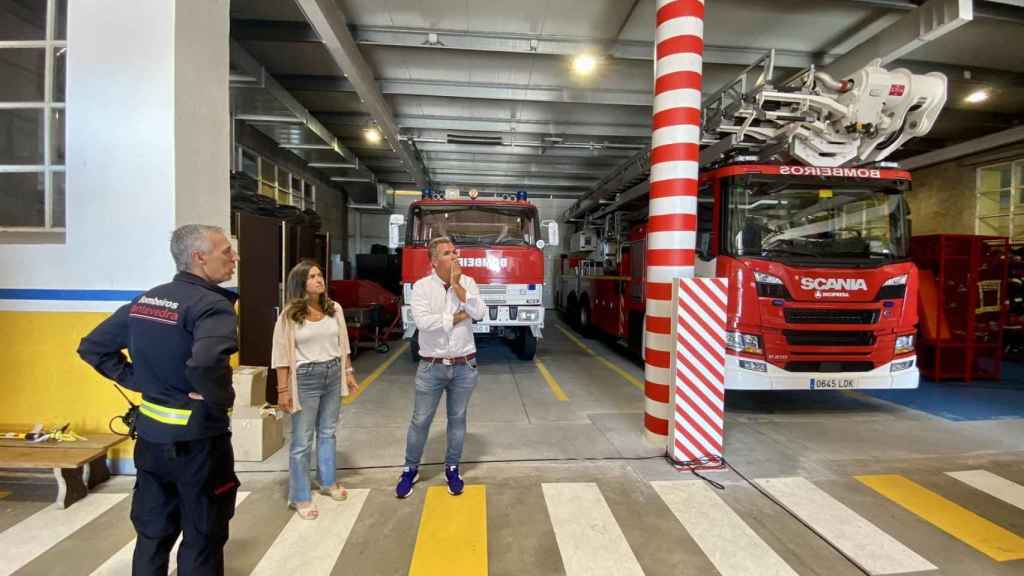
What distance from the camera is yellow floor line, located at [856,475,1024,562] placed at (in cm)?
306

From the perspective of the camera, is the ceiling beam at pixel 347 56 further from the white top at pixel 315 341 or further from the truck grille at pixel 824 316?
the truck grille at pixel 824 316

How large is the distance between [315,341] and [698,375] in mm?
3135

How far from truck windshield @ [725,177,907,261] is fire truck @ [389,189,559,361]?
313cm

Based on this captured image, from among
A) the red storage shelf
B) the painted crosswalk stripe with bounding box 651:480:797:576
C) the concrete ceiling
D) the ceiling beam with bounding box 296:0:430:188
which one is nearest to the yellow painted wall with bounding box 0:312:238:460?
the ceiling beam with bounding box 296:0:430:188

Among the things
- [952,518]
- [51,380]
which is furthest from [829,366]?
[51,380]

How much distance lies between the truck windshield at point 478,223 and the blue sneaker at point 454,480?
473 cm

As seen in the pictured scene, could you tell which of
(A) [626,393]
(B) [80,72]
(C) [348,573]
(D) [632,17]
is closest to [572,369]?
(A) [626,393]

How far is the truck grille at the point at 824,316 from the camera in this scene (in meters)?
5.23

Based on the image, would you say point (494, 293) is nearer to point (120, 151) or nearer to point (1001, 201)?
point (120, 151)

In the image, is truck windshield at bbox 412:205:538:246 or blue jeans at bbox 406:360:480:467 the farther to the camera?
truck windshield at bbox 412:205:538:246

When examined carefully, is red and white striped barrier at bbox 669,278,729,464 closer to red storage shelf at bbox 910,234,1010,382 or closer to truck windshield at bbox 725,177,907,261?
truck windshield at bbox 725,177,907,261

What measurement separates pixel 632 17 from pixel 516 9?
1.53 meters

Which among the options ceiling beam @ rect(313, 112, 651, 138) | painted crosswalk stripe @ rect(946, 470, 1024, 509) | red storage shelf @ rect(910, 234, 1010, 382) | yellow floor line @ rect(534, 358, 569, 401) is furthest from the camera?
ceiling beam @ rect(313, 112, 651, 138)

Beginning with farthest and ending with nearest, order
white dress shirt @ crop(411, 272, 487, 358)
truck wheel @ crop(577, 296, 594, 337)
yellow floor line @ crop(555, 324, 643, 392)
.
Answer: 1. truck wheel @ crop(577, 296, 594, 337)
2. yellow floor line @ crop(555, 324, 643, 392)
3. white dress shirt @ crop(411, 272, 487, 358)
